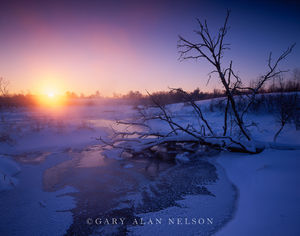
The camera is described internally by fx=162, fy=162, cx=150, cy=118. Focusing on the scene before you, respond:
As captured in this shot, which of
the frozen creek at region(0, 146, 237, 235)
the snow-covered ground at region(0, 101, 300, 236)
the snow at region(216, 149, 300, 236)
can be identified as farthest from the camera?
the frozen creek at region(0, 146, 237, 235)

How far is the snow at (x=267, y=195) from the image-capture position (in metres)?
2.37

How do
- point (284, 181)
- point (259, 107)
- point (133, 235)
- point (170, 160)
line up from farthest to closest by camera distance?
point (259, 107) < point (170, 160) < point (284, 181) < point (133, 235)

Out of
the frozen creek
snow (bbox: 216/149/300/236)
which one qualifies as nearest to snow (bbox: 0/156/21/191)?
the frozen creek

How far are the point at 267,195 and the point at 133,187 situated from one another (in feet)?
9.89

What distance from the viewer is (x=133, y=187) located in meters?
4.40

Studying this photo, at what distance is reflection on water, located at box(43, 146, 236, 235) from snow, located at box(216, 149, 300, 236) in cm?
30

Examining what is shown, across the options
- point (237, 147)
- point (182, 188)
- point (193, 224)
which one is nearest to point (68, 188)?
point (182, 188)

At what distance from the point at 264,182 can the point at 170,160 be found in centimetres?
337

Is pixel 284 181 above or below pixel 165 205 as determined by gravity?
above

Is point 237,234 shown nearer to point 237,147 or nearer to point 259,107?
point 237,147

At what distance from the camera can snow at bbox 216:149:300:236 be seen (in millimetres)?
2366

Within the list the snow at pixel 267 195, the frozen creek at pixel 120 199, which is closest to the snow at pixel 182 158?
the frozen creek at pixel 120 199

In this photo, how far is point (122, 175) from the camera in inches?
203

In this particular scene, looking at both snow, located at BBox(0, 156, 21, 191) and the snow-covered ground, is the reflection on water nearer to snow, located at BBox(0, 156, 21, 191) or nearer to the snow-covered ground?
the snow-covered ground
